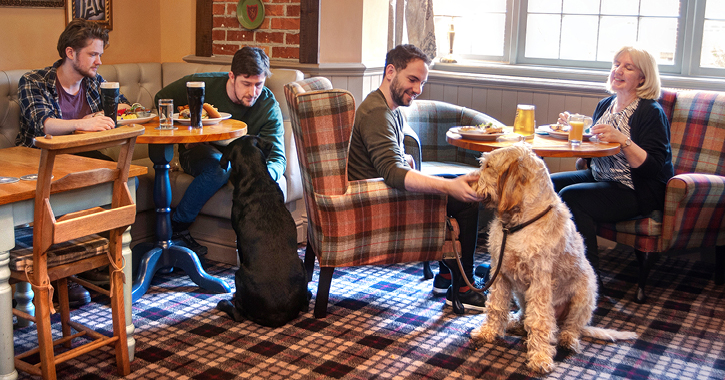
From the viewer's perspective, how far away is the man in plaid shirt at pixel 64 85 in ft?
10.1

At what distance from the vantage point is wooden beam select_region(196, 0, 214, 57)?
464cm

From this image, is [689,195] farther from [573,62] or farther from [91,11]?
[91,11]

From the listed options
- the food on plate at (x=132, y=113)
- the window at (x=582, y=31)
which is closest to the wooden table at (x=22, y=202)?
the food on plate at (x=132, y=113)

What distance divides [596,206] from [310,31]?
6.94ft

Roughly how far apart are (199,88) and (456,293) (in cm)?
154

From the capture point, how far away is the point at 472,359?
2.63 m

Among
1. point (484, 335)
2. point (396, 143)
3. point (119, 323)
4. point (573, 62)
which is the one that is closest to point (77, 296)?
point (119, 323)

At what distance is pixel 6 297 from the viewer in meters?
2.11

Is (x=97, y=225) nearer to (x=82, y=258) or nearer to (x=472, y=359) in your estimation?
(x=82, y=258)

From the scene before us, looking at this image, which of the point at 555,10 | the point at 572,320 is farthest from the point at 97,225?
the point at 555,10

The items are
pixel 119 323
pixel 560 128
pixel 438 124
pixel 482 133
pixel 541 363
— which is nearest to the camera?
pixel 119 323

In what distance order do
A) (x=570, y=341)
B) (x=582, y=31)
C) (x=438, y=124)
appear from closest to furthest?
1. (x=570, y=341)
2. (x=438, y=124)
3. (x=582, y=31)

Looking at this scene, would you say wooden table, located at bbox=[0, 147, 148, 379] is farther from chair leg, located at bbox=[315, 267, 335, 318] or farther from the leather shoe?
chair leg, located at bbox=[315, 267, 335, 318]

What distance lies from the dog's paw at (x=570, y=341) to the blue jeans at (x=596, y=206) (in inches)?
25.6
